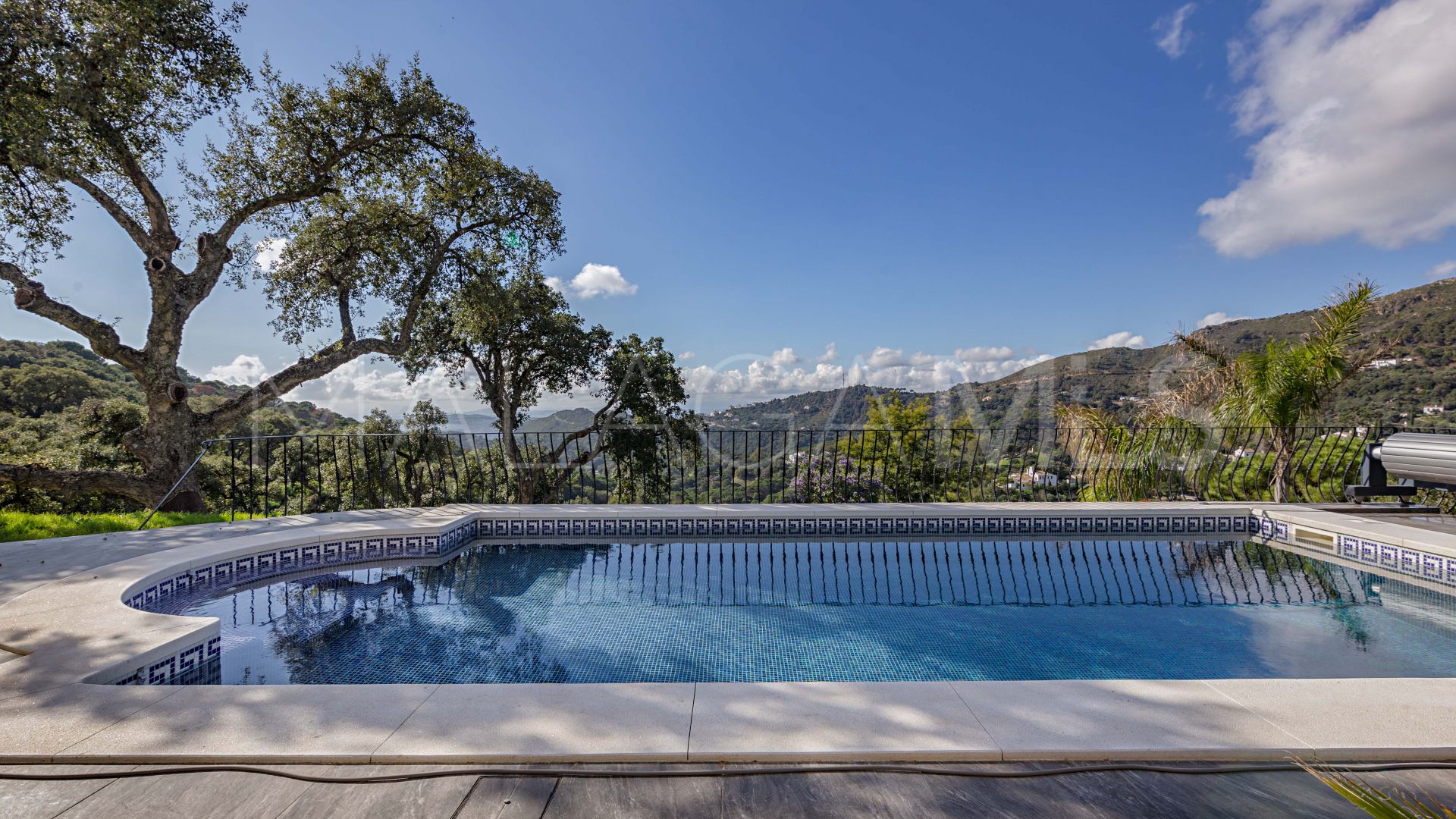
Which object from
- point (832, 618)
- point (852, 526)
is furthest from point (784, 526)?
point (832, 618)

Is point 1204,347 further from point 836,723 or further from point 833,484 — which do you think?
point 836,723

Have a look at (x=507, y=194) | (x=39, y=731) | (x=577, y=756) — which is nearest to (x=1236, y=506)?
(x=577, y=756)

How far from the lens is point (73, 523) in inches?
195

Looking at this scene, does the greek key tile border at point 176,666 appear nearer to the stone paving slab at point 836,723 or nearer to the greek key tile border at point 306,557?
the greek key tile border at point 306,557

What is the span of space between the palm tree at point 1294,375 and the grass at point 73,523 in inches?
425

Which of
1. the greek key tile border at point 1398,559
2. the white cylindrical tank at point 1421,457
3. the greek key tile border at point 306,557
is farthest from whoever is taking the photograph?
the white cylindrical tank at point 1421,457

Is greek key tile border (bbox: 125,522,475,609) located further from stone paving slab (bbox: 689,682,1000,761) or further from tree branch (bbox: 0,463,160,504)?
tree branch (bbox: 0,463,160,504)

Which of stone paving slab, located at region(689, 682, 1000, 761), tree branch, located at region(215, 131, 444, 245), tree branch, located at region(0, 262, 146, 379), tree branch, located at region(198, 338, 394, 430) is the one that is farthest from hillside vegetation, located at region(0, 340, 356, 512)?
stone paving slab, located at region(689, 682, 1000, 761)

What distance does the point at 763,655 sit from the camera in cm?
305

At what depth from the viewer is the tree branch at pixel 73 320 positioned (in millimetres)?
6262

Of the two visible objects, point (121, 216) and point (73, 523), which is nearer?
point (73, 523)

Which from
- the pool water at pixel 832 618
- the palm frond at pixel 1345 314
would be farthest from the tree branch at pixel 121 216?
the palm frond at pixel 1345 314

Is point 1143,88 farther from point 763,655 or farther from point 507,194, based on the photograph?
point 763,655

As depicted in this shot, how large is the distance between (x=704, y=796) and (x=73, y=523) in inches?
260
